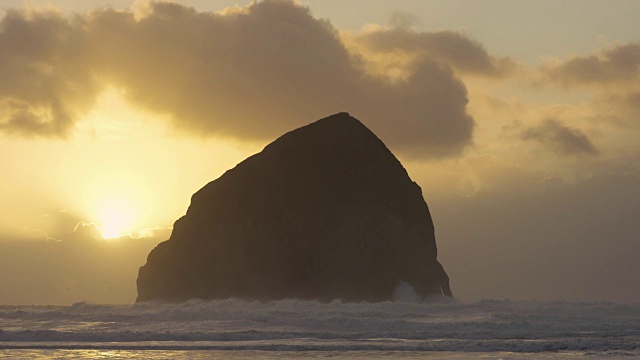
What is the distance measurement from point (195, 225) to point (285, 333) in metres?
30.9

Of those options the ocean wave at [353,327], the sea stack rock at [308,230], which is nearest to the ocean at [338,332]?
the ocean wave at [353,327]

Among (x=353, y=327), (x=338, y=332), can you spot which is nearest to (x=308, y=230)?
(x=353, y=327)

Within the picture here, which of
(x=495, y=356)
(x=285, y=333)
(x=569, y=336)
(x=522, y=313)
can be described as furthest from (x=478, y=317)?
(x=495, y=356)

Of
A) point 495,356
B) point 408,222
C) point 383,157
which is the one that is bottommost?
point 495,356

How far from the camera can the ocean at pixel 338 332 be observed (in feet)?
106

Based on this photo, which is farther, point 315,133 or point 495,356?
point 315,133

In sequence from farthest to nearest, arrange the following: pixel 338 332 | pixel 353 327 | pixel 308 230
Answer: pixel 308 230 → pixel 353 327 → pixel 338 332

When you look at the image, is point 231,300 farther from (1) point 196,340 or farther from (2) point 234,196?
(1) point 196,340

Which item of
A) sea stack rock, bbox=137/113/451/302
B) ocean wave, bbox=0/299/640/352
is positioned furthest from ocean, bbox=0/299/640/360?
sea stack rock, bbox=137/113/451/302

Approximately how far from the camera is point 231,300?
205 feet

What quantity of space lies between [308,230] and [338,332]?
25428 mm

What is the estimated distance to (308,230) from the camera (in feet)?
219

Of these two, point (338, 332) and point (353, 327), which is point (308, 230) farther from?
point (338, 332)

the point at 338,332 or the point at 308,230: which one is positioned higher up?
the point at 308,230
